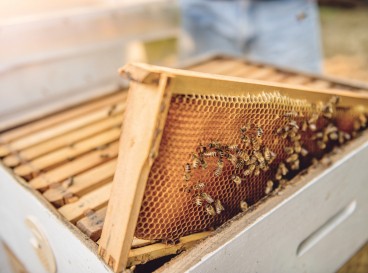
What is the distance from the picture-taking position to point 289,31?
3504 mm

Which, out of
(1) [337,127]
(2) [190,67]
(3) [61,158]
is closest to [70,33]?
(2) [190,67]

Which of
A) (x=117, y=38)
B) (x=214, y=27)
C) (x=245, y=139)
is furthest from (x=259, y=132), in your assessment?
(x=214, y=27)

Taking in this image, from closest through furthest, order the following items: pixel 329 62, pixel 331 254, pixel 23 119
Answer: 1. pixel 331 254
2. pixel 23 119
3. pixel 329 62

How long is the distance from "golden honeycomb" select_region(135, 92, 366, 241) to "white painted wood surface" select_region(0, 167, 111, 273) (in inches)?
7.4

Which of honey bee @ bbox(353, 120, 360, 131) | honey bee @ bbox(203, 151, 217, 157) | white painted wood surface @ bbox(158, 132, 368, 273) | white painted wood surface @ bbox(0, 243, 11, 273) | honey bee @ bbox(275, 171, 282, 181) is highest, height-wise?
honey bee @ bbox(203, 151, 217, 157)

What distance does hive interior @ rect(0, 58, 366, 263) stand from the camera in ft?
3.22

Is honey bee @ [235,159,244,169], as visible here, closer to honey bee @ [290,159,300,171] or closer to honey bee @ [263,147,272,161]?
honey bee @ [263,147,272,161]

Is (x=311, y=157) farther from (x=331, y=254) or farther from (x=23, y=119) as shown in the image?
(x=23, y=119)

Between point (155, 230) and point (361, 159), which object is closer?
point (155, 230)

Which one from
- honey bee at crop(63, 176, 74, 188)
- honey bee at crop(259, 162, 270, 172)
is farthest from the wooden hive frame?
honey bee at crop(63, 176, 74, 188)

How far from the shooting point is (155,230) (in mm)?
1050

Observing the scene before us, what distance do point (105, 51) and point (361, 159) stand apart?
2.72 metres

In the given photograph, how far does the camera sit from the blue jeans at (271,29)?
11.3ft

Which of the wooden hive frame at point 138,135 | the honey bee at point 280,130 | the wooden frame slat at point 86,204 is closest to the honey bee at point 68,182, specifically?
the wooden frame slat at point 86,204
